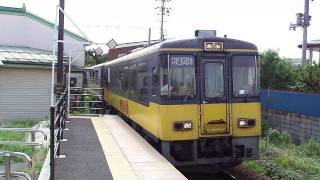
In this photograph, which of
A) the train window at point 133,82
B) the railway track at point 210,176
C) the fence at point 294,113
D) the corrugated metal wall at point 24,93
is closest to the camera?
the railway track at point 210,176

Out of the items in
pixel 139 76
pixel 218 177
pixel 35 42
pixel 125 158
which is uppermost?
pixel 35 42

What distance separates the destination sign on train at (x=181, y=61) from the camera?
32.4ft

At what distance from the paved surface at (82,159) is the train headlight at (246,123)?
114 inches

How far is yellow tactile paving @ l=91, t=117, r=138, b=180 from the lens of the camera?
26.7ft

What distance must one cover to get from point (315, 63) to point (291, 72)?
2.98 metres

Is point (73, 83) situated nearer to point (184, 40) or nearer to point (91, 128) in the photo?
point (91, 128)

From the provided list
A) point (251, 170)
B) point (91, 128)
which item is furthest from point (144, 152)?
point (91, 128)

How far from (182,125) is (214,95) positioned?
3.07 feet

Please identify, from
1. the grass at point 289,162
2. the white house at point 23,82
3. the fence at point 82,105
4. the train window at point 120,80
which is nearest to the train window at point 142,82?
the grass at point 289,162

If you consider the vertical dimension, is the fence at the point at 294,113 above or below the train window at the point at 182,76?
below

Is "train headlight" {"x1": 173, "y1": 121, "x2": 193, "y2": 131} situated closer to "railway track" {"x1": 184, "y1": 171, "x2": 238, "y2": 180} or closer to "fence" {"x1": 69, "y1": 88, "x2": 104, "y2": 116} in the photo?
"railway track" {"x1": 184, "y1": 171, "x2": 238, "y2": 180}

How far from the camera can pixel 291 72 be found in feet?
79.1

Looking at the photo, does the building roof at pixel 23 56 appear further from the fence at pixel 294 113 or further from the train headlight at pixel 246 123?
the train headlight at pixel 246 123

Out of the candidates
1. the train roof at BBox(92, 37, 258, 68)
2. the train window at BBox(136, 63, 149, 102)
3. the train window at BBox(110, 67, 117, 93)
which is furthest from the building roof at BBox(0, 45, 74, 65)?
the train roof at BBox(92, 37, 258, 68)
